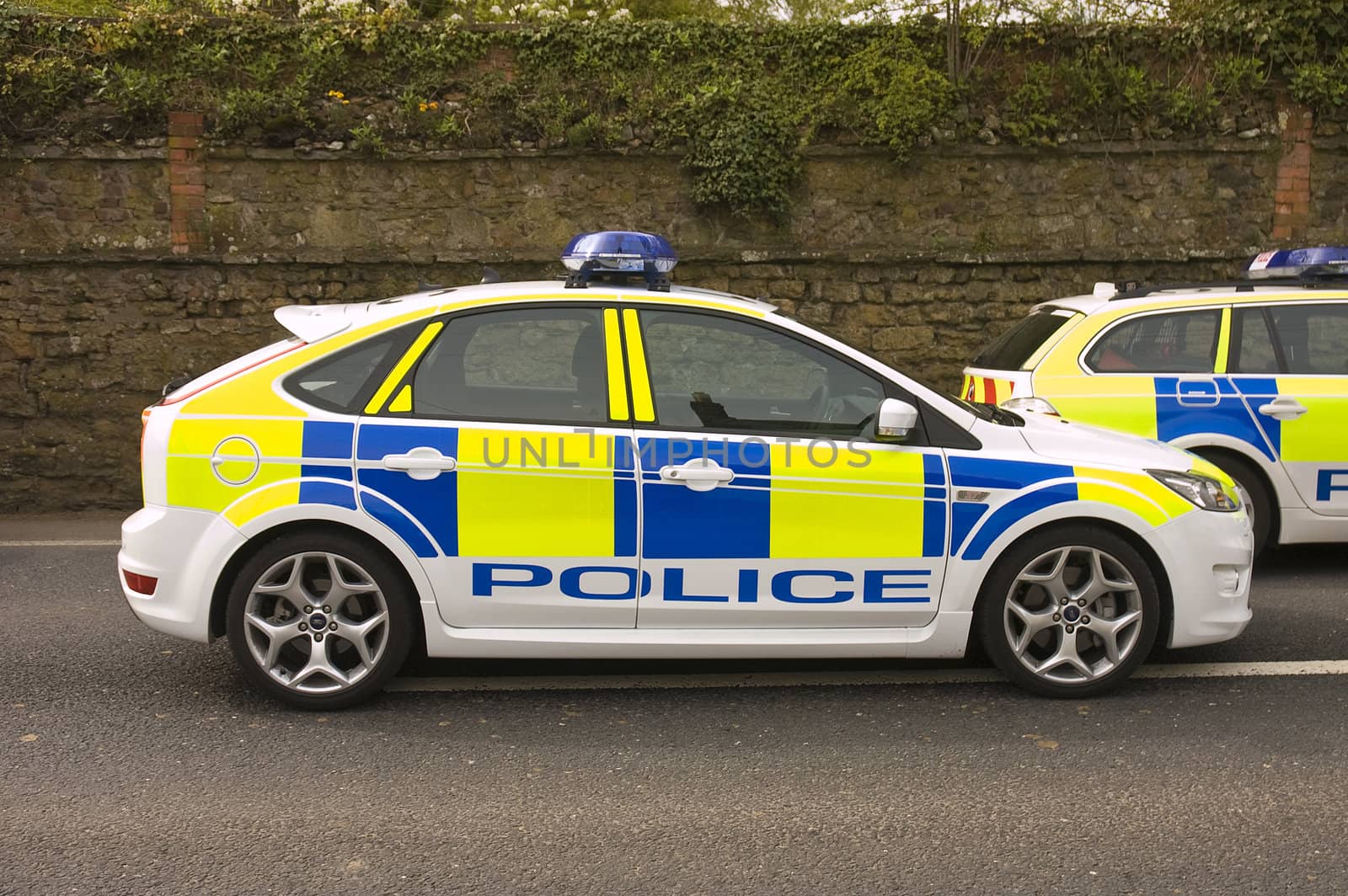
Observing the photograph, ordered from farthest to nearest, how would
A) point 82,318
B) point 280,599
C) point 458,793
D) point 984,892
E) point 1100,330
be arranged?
point 82,318 < point 1100,330 < point 280,599 < point 458,793 < point 984,892

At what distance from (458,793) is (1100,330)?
5.01 m

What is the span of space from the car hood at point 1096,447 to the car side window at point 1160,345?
2156mm

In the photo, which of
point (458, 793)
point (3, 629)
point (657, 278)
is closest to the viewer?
point (458, 793)

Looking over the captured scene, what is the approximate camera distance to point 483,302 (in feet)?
17.5

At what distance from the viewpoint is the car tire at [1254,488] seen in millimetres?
7574

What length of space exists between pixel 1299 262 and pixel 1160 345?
1202 mm

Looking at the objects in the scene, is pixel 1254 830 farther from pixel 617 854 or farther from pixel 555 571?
pixel 555 571

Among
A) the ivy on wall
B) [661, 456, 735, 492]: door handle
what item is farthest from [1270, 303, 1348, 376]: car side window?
the ivy on wall

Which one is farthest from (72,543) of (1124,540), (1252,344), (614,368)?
(1252,344)

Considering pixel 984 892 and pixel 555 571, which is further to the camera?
pixel 555 571

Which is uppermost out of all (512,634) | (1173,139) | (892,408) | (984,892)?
(1173,139)

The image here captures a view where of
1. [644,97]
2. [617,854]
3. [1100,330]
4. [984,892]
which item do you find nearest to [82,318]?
[644,97]

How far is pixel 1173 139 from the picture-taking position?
1230 centimetres

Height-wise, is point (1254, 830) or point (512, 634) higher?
point (512, 634)
